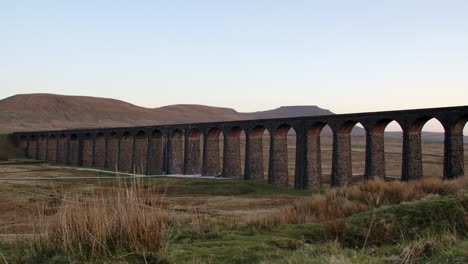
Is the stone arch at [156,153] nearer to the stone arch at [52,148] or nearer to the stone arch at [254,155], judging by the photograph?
the stone arch at [254,155]

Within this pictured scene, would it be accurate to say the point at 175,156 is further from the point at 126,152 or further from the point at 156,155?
the point at 126,152

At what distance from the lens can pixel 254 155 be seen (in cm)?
4328

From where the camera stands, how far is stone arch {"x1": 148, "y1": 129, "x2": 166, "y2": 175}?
5553 centimetres

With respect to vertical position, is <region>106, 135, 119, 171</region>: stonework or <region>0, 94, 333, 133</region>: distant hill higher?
<region>0, 94, 333, 133</region>: distant hill

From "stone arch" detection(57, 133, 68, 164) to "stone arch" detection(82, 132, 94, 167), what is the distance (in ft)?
19.0

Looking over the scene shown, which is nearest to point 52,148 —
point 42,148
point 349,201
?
point 42,148

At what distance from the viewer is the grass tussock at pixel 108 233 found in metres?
5.83

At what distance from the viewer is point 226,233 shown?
8.38 m

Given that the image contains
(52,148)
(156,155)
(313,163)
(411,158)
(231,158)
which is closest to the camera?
(411,158)

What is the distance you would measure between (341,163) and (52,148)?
5779cm

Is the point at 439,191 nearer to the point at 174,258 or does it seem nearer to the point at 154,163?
the point at 174,258

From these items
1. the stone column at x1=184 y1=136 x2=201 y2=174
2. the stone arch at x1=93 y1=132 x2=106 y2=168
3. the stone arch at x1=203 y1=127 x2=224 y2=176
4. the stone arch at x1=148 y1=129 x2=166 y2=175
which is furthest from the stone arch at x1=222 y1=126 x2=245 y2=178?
the stone arch at x1=93 y1=132 x2=106 y2=168

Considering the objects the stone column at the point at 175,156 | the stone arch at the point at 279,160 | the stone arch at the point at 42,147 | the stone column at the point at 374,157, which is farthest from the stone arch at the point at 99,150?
the stone column at the point at 374,157

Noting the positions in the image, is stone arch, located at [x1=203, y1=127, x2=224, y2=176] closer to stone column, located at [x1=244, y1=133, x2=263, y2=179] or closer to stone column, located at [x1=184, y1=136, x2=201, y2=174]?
stone column, located at [x1=184, y1=136, x2=201, y2=174]
